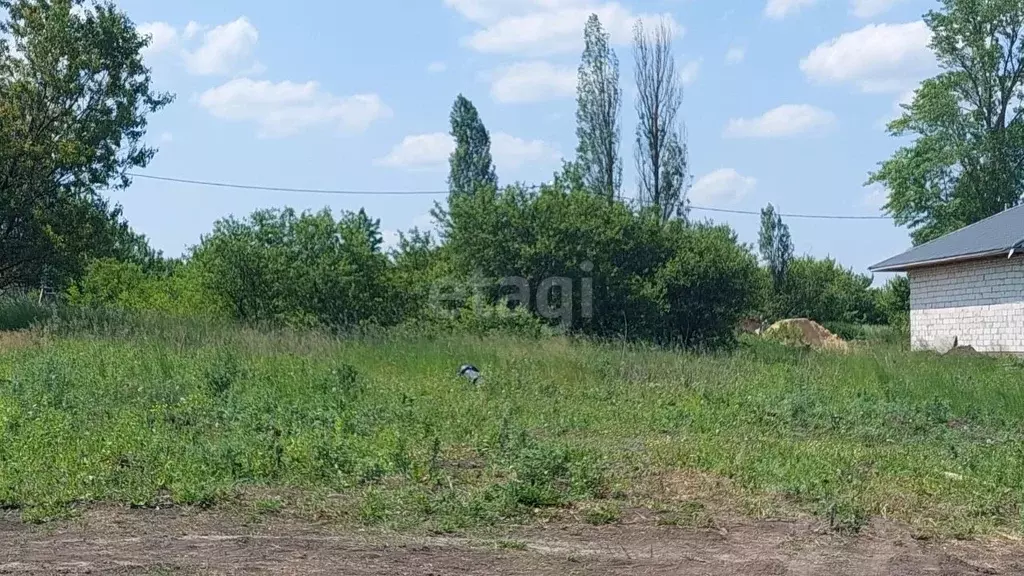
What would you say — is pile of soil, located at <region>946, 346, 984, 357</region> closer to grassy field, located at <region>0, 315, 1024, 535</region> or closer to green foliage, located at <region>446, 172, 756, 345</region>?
grassy field, located at <region>0, 315, 1024, 535</region>

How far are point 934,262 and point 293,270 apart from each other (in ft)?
51.2

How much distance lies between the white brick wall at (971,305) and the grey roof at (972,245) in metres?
0.41

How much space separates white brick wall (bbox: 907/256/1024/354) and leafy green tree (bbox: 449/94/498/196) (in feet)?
66.5

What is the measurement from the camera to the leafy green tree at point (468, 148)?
41125 millimetres

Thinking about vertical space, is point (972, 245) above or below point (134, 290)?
above

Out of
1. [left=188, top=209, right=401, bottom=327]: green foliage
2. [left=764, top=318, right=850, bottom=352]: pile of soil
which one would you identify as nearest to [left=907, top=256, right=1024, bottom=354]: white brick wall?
[left=764, top=318, right=850, bottom=352]: pile of soil

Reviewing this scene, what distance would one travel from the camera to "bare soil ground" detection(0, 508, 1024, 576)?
5277 mm

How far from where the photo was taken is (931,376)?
1459cm

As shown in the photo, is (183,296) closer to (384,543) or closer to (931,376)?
(931,376)

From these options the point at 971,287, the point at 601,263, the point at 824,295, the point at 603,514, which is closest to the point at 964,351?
the point at 971,287

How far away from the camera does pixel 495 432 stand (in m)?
9.27

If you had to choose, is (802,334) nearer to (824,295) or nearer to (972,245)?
(972,245)

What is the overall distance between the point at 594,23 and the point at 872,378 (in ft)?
79.5

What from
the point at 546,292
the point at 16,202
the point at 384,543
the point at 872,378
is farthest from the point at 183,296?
the point at 384,543
